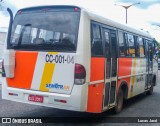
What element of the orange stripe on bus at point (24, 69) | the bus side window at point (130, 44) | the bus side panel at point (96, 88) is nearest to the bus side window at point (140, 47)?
the bus side window at point (130, 44)

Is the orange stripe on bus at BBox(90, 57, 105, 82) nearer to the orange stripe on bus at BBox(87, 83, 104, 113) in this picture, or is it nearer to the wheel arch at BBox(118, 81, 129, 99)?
the orange stripe on bus at BBox(87, 83, 104, 113)

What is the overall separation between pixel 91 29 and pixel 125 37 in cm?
297

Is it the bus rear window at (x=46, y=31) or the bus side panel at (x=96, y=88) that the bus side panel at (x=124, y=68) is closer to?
the bus side panel at (x=96, y=88)

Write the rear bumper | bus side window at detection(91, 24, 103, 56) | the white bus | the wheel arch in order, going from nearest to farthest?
1. the rear bumper
2. the white bus
3. bus side window at detection(91, 24, 103, 56)
4. the wheel arch

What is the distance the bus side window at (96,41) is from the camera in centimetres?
786

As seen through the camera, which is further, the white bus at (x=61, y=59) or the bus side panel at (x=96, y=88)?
the bus side panel at (x=96, y=88)

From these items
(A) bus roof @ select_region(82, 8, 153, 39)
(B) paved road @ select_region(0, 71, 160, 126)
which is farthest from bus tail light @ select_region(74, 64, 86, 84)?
(B) paved road @ select_region(0, 71, 160, 126)

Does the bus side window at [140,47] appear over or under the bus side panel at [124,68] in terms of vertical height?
over

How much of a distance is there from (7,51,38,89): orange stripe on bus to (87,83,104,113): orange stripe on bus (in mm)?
1542

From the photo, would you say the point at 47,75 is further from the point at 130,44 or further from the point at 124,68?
the point at 130,44

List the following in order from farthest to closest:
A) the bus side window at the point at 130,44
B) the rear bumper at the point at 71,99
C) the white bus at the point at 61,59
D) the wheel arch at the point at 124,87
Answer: the bus side window at the point at 130,44, the wheel arch at the point at 124,87, the white bus at the point at 61,59, the rear bumper at the point at 71,99

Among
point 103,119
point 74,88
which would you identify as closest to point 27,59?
point 74,88

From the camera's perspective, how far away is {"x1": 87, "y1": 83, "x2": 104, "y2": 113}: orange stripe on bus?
763 centimetres

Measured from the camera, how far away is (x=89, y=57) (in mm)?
7559
